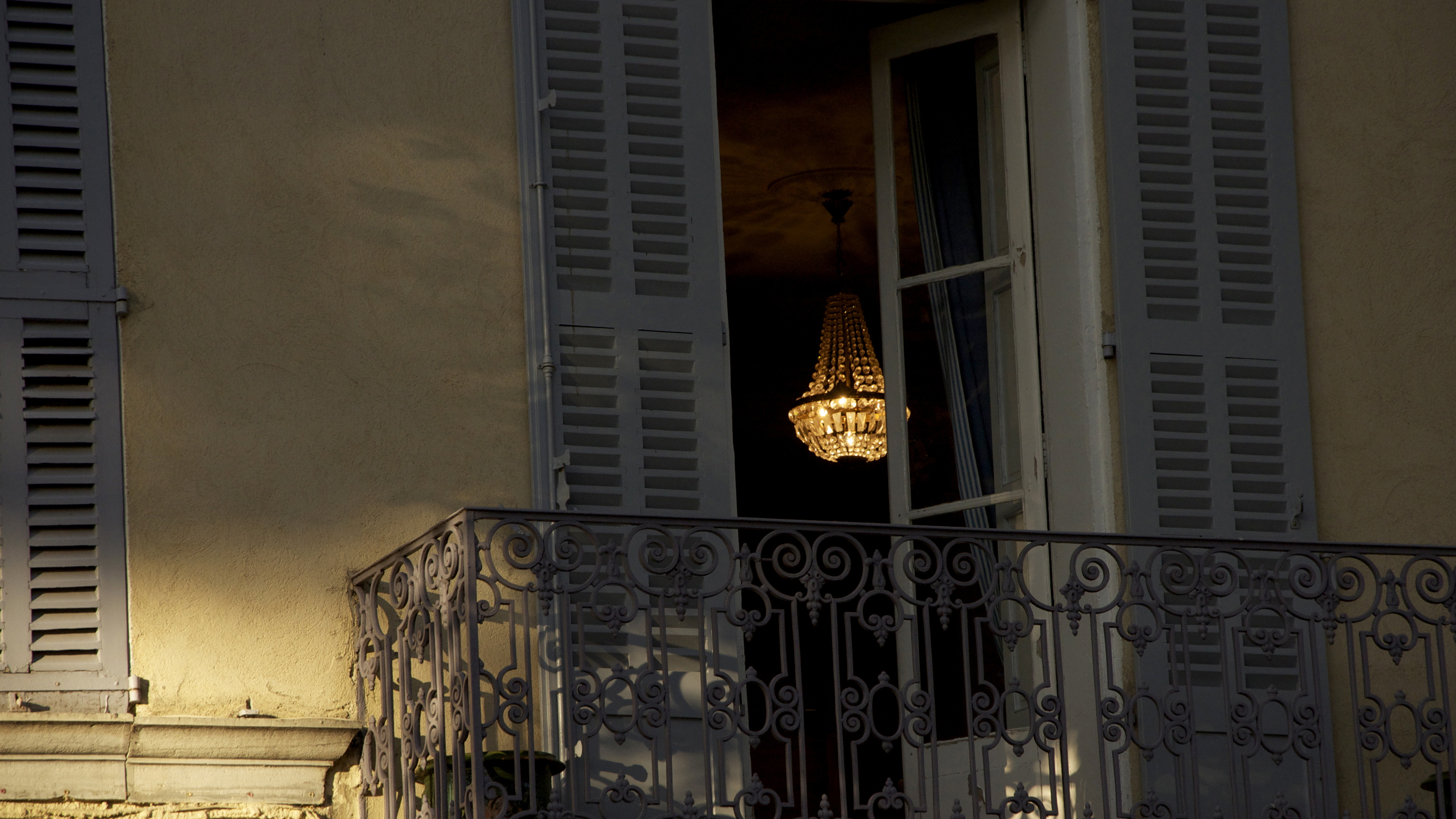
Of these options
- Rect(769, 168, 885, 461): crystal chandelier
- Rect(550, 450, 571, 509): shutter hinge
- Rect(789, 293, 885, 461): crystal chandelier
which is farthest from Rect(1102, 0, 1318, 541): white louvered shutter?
Rect(789, 293, 885, 461): crystal chandelier

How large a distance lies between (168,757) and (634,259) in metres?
1.85

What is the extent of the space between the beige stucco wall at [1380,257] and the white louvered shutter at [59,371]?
345 centimetres

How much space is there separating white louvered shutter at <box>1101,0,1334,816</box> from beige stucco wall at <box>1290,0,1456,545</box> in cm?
10

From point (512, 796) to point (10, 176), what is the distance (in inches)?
84.9

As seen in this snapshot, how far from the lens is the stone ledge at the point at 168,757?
204 inches

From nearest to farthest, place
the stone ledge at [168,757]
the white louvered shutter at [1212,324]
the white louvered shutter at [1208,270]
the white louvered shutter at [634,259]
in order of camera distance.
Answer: the stone ledge at [168,757] < the white louvered shutter at [634,259] < the white louvered shutter at [1212,324] < the white louvered shutter at [1208,270]

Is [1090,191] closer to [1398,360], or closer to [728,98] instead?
[1398,360]

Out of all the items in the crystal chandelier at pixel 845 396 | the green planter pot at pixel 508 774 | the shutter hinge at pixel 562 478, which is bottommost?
the green planter pot at pixel 508 774

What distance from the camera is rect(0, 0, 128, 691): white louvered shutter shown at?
532cm

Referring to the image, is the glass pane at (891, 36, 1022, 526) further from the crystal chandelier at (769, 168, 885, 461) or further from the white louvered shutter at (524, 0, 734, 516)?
the crystal chandelier at (769, 168, 885, 461)

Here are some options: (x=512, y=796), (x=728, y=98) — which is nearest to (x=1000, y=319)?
(x=728, y=98)

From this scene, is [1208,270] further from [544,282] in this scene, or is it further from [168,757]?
[168,757]

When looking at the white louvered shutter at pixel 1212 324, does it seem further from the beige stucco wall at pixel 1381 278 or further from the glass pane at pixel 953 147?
the glass pane at pixel 953 147

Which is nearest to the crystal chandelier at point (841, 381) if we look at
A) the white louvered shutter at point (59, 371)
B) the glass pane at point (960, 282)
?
the glass pane at point (960, 282)
